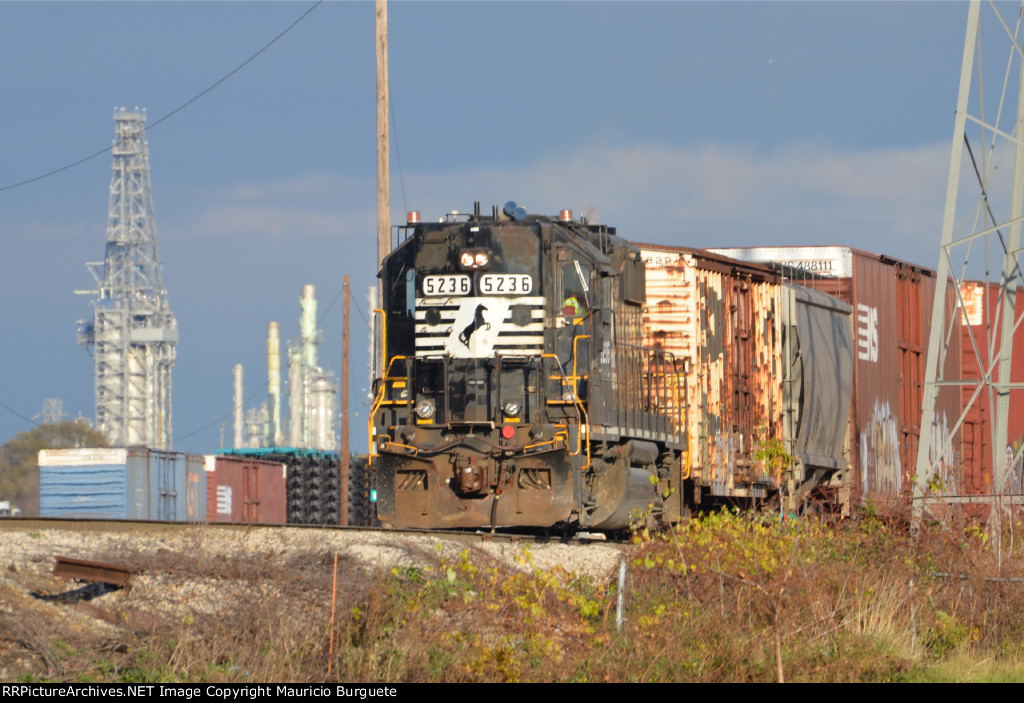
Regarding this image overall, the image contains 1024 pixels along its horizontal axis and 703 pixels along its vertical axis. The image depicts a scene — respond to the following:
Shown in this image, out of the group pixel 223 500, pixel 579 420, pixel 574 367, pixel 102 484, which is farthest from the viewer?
pixel 223 500

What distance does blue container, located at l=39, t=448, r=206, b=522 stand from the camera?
85.5ft

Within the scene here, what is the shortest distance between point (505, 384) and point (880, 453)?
1012cm

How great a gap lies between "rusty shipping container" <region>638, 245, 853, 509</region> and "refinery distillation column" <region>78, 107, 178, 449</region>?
100666 mm

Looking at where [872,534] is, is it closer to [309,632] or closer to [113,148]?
[309,632]

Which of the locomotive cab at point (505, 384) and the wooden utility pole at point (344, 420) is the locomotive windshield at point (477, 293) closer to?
the locomotive cab at point (505, 384)

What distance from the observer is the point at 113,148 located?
121 metres

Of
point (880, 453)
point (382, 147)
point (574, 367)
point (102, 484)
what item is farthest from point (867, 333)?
point (102, 484)

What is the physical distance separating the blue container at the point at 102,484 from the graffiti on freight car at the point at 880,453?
13.0m

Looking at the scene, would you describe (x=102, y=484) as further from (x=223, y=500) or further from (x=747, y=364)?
(x=747, y=364)

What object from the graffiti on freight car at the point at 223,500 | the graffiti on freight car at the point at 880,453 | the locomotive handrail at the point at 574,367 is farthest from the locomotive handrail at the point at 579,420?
the graffiti on freight car at the point at 223,500

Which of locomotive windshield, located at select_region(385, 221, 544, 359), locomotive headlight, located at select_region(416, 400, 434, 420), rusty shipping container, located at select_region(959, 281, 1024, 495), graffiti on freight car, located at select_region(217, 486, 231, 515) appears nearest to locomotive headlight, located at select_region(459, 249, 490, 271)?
locomotive windshield, located at select_region(385, 221, 544, 359)

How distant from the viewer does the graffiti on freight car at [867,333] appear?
21.8 metres

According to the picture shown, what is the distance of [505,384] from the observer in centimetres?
1426

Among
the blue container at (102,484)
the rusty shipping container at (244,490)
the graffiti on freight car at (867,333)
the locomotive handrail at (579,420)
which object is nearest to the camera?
the locomotive handrail at (579,420)
